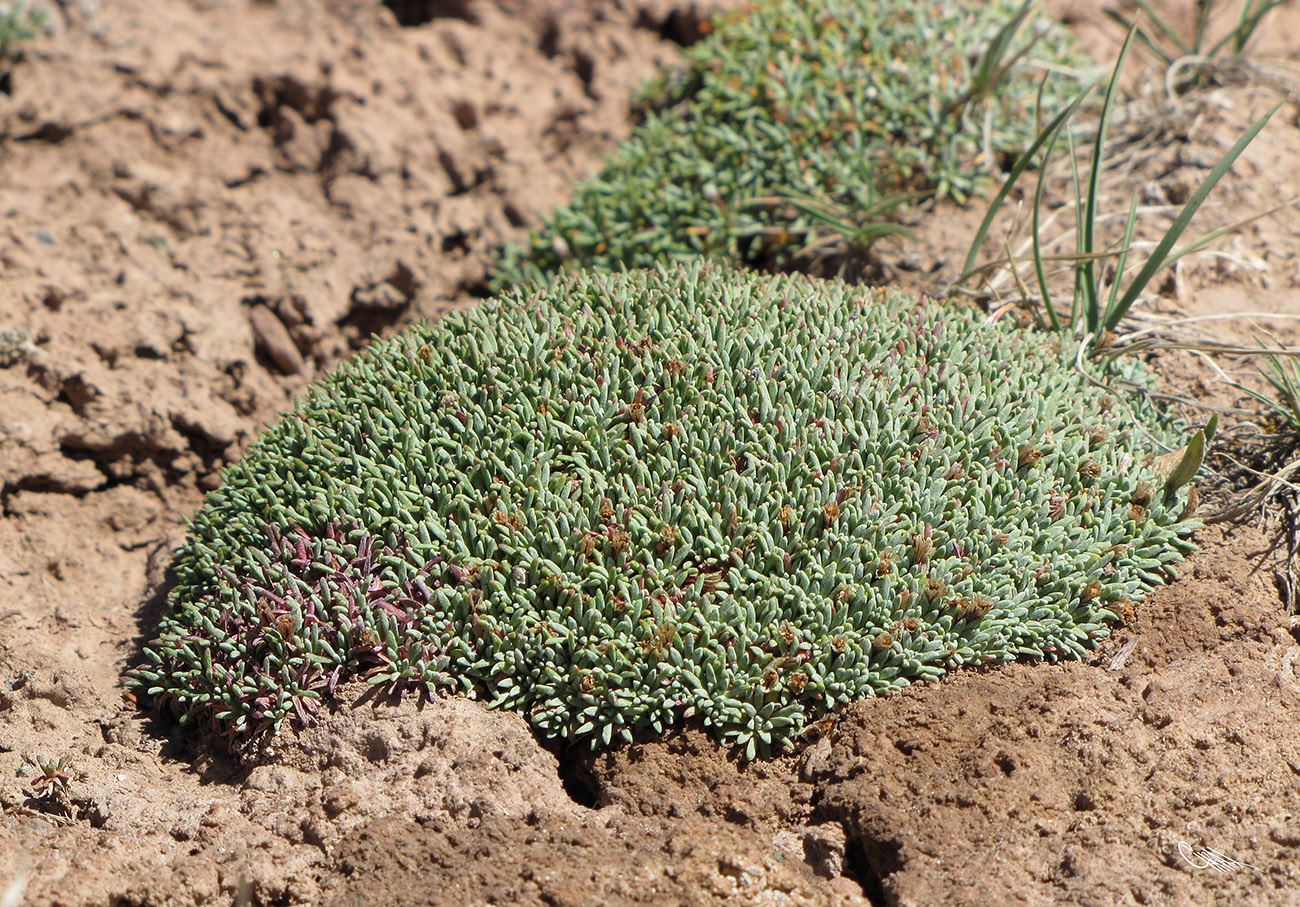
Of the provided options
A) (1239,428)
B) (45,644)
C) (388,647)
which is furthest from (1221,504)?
(45,644)

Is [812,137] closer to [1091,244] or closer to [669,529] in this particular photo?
[1091,244]

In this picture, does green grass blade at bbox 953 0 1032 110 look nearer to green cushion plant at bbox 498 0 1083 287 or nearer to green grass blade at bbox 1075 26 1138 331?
green cushion plant at bbox 498 0 1083 287

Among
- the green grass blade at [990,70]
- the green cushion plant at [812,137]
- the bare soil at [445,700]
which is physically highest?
the green grass blade at [990,70]

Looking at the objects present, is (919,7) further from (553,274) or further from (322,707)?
(322,707)

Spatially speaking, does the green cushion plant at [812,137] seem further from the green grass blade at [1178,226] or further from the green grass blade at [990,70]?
the green grass blade at [1178,226]

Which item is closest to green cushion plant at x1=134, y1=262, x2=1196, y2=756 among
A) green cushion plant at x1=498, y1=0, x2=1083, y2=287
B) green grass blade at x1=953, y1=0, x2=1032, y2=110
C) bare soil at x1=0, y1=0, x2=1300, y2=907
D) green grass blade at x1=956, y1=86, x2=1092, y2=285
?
bare soil at x1=0, y1=0, x2=1300, y2=907

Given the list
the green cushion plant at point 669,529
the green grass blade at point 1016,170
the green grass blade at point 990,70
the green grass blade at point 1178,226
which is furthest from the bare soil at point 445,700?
the green grass blade at point 990,70

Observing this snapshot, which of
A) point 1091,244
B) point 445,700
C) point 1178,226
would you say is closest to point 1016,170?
point 1091,244
